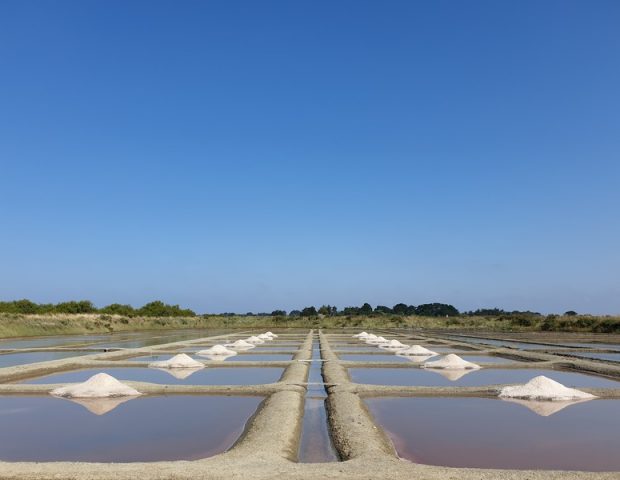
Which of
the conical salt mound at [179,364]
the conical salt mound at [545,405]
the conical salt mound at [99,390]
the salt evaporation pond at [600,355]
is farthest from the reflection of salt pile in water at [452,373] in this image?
the conical salt mound at [99,390]

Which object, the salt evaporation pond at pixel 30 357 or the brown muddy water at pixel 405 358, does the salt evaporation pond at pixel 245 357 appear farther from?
the salt evaporation pond at pixel 30 357

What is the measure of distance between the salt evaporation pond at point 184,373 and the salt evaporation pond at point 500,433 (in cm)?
449

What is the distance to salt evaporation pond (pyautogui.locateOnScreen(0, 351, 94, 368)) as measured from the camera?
60.5 feet

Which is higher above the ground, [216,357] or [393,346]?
[393,346]

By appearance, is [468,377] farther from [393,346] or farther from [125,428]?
[393,346]

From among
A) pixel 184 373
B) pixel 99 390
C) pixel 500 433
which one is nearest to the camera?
pixel 500 433

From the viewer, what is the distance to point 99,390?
1128 centimetres

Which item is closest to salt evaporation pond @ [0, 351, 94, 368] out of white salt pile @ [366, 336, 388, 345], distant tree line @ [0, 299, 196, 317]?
white salt pile @ [366, 336, 388, 345]

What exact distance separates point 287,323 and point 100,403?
163ft

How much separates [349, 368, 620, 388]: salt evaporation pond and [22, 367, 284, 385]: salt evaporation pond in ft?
8.23

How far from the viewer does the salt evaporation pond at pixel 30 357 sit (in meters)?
18.4

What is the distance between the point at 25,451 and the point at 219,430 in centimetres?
263

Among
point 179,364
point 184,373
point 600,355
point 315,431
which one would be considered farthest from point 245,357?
point 600,355

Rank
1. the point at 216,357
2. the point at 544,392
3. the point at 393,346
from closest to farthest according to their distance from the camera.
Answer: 1. the point at 544,392
2. the point at 216,357
3. the point at 393,346
